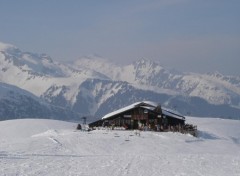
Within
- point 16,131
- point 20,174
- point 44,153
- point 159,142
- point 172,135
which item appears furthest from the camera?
point 16,131

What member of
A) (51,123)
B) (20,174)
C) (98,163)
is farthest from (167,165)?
(51,123)

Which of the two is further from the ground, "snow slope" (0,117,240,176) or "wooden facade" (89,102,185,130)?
"wooden facade" (89,102,185,130)

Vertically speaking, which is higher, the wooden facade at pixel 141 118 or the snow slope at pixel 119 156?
the wooden facade at pixel 141 118

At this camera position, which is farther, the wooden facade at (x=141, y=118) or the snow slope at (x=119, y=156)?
the wooden facade at (x=141, y=118)

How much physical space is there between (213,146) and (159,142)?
19.3ft

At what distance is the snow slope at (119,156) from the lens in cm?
3203

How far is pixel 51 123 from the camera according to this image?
320 feet

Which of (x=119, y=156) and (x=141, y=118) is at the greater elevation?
(x=141, y=118)

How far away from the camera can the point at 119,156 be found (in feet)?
134

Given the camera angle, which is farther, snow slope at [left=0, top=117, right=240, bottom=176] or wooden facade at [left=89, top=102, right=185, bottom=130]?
wooden facade at [left=89, top=102, right=185, bottom=130]

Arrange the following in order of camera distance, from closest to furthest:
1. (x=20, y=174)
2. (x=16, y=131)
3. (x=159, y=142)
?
1. (x=20, y=174)
2. (x=159, y=142)
3. (x=16, y=131)

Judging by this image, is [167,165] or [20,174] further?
[167,165]

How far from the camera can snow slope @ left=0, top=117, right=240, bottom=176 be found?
32.0 m

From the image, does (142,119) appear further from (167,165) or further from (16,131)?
(167,165)
